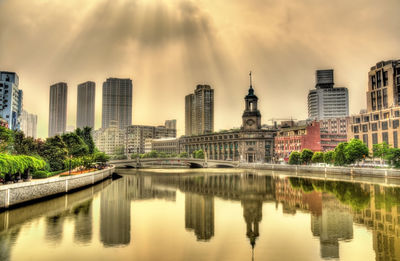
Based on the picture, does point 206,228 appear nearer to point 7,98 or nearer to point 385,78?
point 7,98

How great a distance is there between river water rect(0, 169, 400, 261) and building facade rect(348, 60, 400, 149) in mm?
67429

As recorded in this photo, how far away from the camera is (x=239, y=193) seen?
62.3 m

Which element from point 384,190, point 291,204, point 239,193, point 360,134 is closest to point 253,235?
point 291,204

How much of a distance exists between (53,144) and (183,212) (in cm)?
4599

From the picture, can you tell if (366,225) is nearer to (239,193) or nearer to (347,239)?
(347,239)

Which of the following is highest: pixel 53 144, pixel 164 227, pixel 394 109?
pixel 394 109

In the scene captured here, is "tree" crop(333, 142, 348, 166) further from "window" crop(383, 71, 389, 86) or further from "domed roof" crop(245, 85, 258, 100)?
"domed roof" crop(245, 85, 258, 100)

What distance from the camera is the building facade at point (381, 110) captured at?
114m

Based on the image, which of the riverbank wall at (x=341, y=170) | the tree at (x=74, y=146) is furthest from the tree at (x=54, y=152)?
the riverbank wall at (x=341, y=170)

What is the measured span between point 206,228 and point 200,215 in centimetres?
714

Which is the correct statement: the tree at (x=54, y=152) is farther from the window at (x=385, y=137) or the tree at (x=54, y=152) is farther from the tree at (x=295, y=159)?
the window at (x=385, y=137)

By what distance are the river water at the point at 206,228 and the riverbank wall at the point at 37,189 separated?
53.0 inches

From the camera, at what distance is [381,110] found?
11912cm

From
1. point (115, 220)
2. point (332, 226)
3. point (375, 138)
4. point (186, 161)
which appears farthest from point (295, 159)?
point (115, 220)
